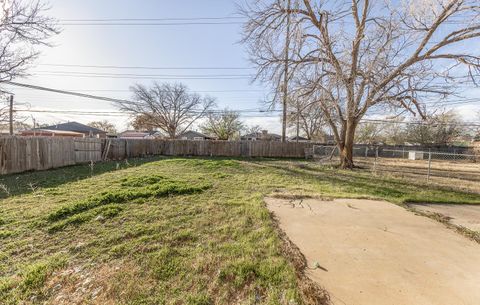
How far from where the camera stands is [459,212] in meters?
4.22

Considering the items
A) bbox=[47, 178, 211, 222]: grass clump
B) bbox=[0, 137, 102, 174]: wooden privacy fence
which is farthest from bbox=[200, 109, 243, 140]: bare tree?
bbox=[47, 178, 211, 222]: grass clump

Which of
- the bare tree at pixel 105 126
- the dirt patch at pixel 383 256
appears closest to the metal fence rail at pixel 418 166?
the dirt patch at pixel 383 256

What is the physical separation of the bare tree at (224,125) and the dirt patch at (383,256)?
29.4m

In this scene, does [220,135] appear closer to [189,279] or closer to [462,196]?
[462,196]

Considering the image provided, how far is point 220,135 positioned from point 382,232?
30541mm

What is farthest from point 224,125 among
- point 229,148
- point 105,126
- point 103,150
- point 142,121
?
point 105,126

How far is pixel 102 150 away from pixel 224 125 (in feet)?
71.7

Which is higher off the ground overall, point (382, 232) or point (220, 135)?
point (220, 135)

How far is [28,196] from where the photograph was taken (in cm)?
469

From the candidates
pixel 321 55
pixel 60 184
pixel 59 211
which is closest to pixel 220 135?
pixel 321 55

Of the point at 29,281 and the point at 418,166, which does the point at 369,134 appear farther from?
the point at 29,281

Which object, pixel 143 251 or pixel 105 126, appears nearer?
pixel 143 251

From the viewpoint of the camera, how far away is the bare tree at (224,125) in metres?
33.2

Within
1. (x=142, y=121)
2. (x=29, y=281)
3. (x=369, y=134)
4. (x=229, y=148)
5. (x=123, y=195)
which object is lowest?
(x=29, y=281)
